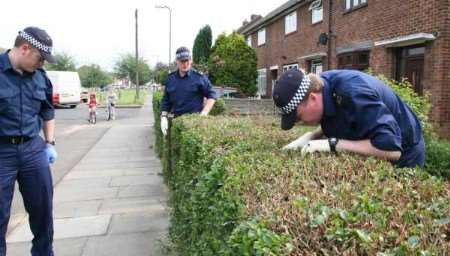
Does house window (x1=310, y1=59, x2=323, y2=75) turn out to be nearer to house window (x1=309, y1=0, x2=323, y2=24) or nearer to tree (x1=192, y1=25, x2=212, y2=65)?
house window (x1=309, y1=0, x2=323, y2=24)

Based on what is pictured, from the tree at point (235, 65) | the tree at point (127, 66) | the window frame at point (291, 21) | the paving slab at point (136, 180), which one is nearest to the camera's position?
the paving slab at point (136, 180)

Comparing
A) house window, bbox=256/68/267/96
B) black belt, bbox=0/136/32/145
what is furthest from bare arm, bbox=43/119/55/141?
house window, bbox=256/68/267/96

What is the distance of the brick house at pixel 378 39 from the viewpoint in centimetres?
1068

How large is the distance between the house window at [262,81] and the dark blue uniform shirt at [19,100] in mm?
23994

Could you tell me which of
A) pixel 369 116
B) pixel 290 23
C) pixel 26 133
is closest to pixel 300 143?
pixel 369 116

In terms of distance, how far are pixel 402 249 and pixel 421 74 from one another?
36.6 ft

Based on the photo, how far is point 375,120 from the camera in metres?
2.44

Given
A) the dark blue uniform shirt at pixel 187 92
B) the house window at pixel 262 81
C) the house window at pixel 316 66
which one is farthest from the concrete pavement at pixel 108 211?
the house window at pixel 262 81

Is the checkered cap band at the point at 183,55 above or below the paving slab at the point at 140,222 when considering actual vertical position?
above

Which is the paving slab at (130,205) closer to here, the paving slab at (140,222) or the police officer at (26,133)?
the paving slab at (140,222)

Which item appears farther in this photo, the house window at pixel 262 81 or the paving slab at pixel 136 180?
the house window at pixel 262 81

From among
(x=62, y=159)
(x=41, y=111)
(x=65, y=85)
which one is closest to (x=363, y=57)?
(x=62, y=159)

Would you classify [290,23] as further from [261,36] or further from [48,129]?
[48,129]

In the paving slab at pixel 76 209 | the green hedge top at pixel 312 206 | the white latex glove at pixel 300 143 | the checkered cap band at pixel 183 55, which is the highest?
the checkered cap band at pixel 183 55
